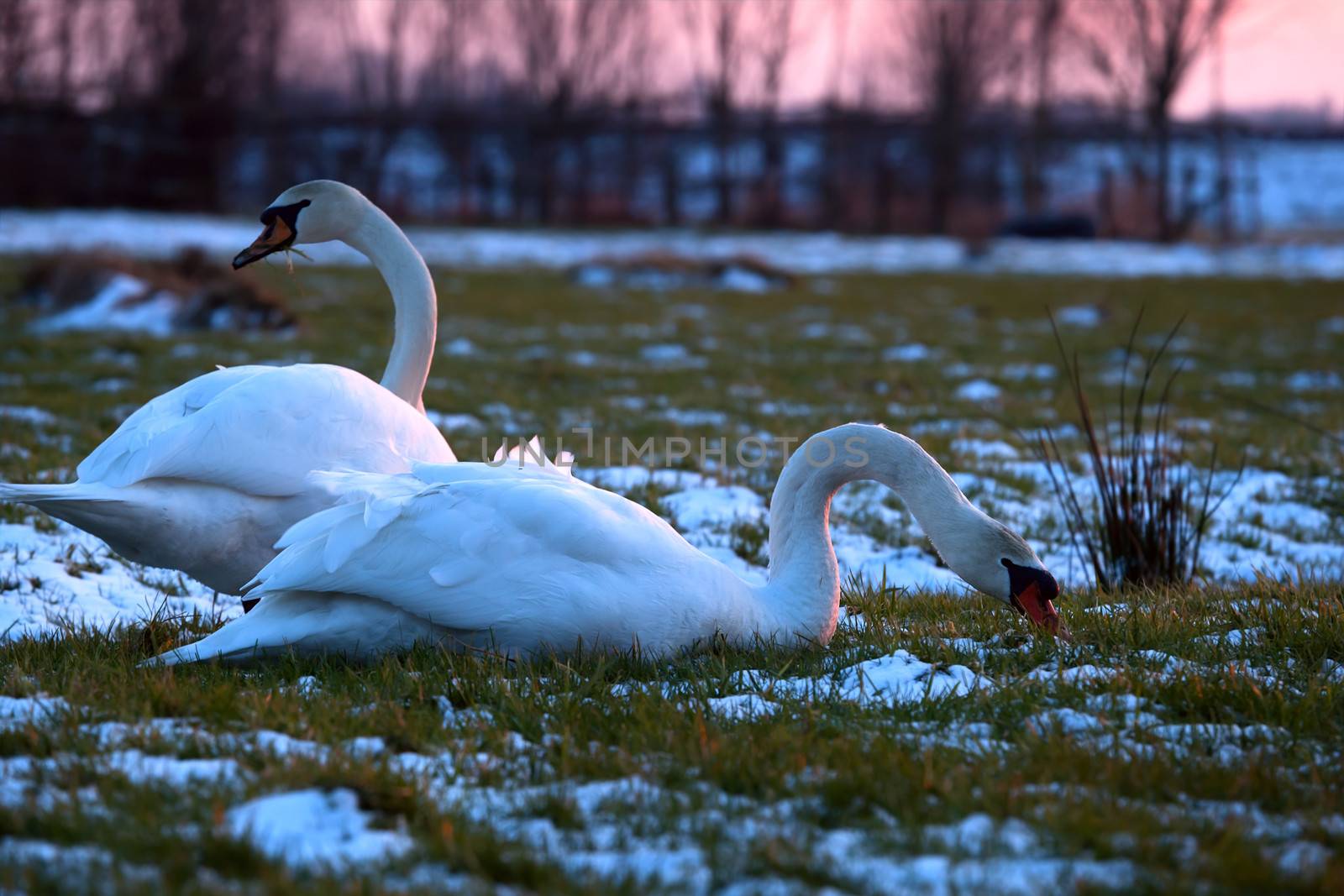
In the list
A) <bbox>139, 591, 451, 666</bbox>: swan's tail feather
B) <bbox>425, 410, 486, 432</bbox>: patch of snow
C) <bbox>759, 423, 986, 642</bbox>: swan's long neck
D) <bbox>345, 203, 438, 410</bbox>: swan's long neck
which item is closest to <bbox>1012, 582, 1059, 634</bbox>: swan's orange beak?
<bbox>759, 423, 986, 642</bbox>: swan's long neck

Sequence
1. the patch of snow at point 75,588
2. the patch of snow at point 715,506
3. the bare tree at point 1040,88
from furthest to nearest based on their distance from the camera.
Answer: the bare tree at point 1040,88, the patch of snow at point 715,506, the patch of snow at point 75,588

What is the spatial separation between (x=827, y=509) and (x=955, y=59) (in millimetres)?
39480

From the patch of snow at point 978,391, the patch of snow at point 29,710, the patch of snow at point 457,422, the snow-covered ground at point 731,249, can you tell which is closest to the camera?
the patch of snow at point 29,710

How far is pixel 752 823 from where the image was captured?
2463mm

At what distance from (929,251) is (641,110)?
14.1 metres

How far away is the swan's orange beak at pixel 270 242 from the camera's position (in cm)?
489

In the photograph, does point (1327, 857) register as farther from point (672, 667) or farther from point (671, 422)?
point (671, 422)

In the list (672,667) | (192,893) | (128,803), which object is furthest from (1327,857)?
(128,803)

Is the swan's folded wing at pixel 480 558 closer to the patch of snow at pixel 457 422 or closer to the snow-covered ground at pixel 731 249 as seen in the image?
the patch of snow at pixel 457 422

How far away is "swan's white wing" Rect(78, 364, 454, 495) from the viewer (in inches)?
150

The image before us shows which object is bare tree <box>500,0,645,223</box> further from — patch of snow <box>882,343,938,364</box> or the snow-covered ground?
patch of snow <box>882,343,938,364</box>

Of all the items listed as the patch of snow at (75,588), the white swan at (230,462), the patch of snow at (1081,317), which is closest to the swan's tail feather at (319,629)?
the white swan at (230,462)

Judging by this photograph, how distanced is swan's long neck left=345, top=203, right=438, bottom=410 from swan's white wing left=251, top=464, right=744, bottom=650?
1.84 m

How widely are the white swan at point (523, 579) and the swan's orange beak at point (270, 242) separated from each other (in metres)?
1.59
